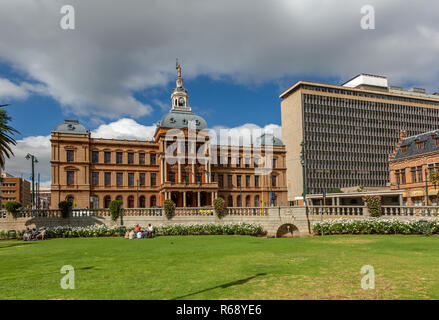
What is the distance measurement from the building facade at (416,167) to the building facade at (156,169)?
26587 millimetres

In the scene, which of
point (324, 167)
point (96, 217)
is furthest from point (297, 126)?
point (96, 217)

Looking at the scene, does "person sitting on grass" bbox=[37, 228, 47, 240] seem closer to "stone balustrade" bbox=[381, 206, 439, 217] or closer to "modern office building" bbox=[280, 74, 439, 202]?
"stone balustrade" bbox=[381, 206, 439, 217]

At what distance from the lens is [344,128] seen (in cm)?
9456

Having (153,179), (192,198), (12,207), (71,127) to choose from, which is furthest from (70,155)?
(12,207)

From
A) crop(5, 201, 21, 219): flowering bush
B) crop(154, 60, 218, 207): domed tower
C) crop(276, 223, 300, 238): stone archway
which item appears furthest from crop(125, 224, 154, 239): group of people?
crop(154, 60, 218, 207): domed tower

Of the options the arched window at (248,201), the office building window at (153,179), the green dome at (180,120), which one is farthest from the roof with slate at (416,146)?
the office building window at (153,179)

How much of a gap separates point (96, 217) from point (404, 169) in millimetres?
45339

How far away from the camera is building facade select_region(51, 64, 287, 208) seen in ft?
202

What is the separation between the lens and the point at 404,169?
52.8 meters

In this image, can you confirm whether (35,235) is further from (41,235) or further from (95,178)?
(95,178)

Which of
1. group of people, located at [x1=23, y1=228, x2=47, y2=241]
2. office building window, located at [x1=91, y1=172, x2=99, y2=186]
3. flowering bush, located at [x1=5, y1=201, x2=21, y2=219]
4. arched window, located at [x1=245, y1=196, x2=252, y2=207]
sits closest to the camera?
group of people, located at [x1=23, y1=228, x2=47, y2=241]

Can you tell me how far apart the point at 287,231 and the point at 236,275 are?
2047 cm

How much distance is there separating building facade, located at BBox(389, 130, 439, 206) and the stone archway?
2583 centimetres
